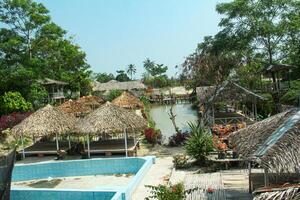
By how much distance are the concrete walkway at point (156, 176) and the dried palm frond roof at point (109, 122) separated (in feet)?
7.51

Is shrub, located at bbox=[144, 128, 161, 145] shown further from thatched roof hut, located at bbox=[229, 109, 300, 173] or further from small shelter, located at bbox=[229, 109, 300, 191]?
thatched roof hut, located at bbox=[229, 109, 300, 173]

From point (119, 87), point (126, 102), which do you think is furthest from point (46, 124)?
point (119, 87)

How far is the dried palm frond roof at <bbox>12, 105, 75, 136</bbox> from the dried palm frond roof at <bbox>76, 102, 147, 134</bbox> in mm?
897

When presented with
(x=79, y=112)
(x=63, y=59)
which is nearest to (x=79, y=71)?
(x=63, y=59)

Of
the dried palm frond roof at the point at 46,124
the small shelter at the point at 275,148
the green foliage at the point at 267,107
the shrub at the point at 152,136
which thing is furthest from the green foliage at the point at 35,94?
the small shelter at the point at 275,148

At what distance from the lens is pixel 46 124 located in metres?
19.7

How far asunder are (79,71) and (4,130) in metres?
22.5

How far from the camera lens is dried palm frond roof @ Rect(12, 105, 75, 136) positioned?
19.4m

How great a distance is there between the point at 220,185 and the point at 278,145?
4254 mm

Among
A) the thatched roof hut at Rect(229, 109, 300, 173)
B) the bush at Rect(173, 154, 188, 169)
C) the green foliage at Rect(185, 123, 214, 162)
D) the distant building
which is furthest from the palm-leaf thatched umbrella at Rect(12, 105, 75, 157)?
the distant building

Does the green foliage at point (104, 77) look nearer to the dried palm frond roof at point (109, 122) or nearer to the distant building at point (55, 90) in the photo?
the distant building at point (55, 90)

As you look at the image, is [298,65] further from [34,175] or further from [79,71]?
[79,71]

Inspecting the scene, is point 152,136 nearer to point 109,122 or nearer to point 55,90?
point 109,122

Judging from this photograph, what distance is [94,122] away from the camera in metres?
18.9
